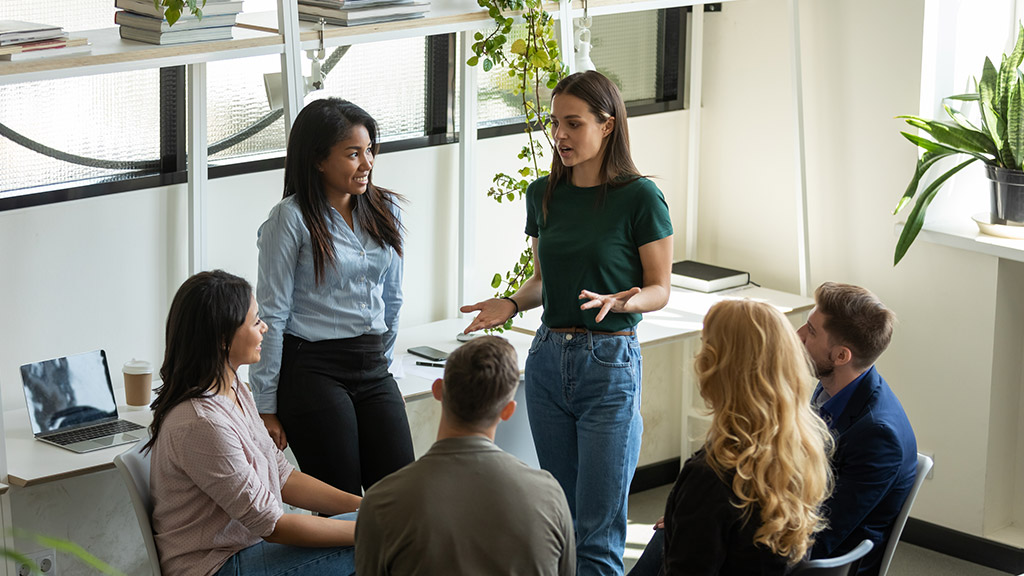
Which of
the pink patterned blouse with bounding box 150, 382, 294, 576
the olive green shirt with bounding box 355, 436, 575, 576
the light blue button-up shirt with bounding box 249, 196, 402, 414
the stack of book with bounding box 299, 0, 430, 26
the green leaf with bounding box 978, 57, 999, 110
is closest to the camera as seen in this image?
the olive green shirt with bounding box 355, 436, 575, 576

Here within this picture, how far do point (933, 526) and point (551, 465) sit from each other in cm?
188

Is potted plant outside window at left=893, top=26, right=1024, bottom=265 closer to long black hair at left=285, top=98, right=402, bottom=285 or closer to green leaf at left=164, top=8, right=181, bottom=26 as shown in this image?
long black hair at left=285, top=98, right=402, bottom=285

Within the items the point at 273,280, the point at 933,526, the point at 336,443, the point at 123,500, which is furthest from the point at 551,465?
the point at 933,526

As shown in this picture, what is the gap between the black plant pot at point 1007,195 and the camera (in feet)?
12.0

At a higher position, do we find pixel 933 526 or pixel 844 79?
pixel 844 79

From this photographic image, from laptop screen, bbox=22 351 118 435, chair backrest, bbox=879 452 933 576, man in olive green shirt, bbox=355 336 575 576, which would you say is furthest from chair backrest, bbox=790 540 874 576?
laptop screen, bbox=22 351 118 435

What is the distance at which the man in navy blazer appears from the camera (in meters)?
2.24

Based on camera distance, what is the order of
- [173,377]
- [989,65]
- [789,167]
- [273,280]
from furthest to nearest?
[789,167] → [989,65] → [273,280] → [173,377]

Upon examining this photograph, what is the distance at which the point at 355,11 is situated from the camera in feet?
9.69

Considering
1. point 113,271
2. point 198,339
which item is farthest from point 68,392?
point 198,339

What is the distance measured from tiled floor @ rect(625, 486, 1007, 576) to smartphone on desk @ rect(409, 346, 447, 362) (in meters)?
0.96

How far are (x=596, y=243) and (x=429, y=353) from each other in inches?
40.9

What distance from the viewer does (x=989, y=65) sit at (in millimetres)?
3715

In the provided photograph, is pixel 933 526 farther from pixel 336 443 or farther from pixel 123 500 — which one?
pixel 123 500
